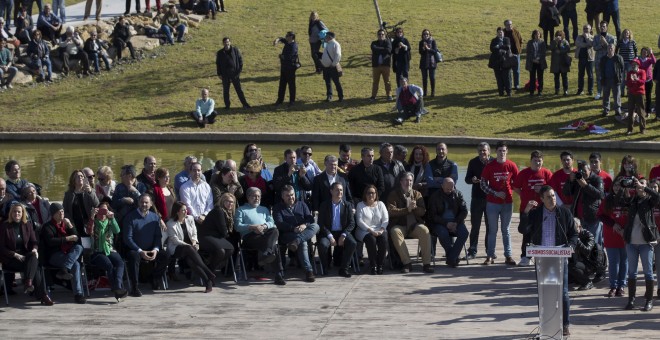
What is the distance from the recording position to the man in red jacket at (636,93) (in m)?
27.9

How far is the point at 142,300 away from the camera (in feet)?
50.8

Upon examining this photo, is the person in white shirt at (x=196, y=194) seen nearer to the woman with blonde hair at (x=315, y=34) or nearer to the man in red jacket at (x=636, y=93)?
the man in red jacket at (x=636, y=93)

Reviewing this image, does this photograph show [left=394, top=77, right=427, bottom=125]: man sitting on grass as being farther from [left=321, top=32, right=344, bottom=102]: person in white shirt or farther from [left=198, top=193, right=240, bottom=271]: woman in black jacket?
[left=198, top=193, right=240, bottom=271]: woman in black jacket

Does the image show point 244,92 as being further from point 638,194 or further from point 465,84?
point 638,194

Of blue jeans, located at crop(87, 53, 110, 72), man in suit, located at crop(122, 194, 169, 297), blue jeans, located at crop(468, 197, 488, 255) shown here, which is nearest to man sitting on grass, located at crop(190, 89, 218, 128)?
blue jeans, located at crop(87, 53, 110, 72)

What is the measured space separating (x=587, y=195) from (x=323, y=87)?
18146 millimetres

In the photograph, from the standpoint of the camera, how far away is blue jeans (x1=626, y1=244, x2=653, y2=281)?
14.6 meters

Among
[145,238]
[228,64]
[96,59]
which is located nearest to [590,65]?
[228,64]

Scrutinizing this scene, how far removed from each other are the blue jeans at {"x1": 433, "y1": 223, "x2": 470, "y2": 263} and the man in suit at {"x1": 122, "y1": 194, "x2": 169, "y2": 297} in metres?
3.59

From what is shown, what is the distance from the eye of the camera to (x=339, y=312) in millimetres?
14734

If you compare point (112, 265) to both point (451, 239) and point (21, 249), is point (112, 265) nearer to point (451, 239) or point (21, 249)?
point (21, 249)

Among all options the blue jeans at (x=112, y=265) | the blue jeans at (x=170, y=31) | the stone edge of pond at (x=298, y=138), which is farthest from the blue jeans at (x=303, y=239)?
the blue jeans at (x=170, y=31)

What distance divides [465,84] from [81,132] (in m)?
9.76

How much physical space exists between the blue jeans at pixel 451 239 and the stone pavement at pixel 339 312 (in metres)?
0.43
